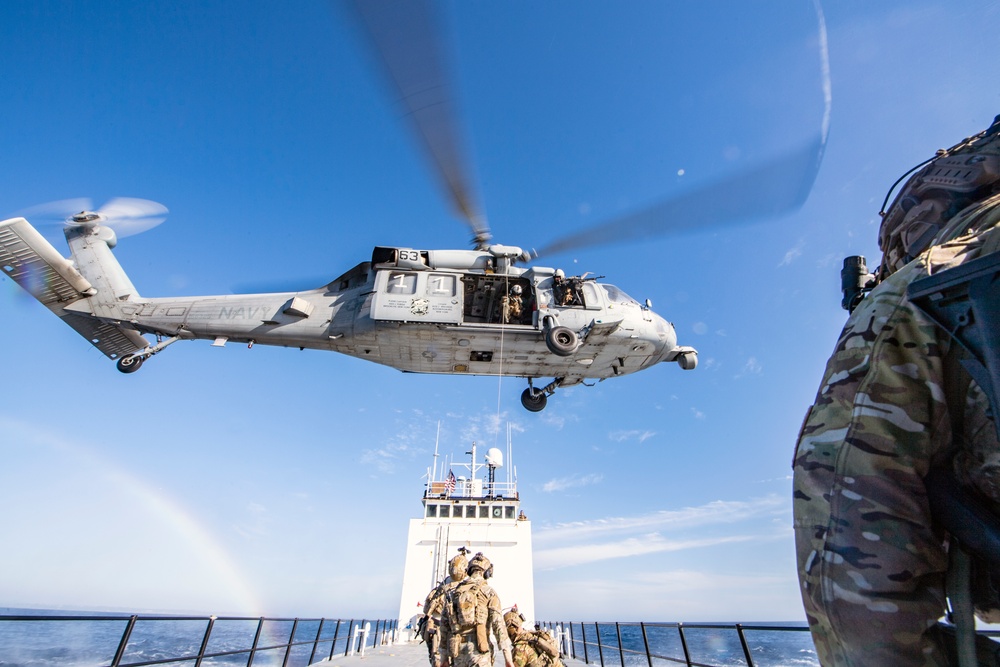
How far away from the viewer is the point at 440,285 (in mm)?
9656

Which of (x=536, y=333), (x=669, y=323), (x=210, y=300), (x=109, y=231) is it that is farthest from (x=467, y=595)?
(x=109, y=231)

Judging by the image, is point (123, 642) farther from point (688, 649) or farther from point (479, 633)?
point (688, 649)

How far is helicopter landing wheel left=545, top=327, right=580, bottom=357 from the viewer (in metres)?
9.25

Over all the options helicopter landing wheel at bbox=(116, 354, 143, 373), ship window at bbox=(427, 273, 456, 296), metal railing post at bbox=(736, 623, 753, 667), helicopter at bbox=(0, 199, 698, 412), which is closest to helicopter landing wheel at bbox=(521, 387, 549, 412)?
helicopter at bbox=(0, 199, 698, 412)

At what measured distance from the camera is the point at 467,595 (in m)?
5.40

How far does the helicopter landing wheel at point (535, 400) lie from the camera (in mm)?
11086

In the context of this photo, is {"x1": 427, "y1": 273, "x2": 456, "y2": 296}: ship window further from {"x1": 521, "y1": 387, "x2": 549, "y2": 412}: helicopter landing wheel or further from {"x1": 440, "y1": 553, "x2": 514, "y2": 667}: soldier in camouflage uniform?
{"x1": 440, "y1": 553, "x2": 514, "y2": 667}: soldier in camouflage uniform

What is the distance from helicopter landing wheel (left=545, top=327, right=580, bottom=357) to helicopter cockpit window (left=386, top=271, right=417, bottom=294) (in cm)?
289

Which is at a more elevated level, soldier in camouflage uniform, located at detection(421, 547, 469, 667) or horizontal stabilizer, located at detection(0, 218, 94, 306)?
horizontal stabilizer, located at detection(0, 218, 94, 306)

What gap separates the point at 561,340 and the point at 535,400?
230cm

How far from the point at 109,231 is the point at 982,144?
52.8ft

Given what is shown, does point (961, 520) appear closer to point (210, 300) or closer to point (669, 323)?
point (669, 323)

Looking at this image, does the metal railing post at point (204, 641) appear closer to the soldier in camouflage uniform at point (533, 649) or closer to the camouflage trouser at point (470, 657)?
the camouflage trouser at point (470, 657)

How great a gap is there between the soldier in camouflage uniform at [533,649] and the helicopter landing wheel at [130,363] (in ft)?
31.5
